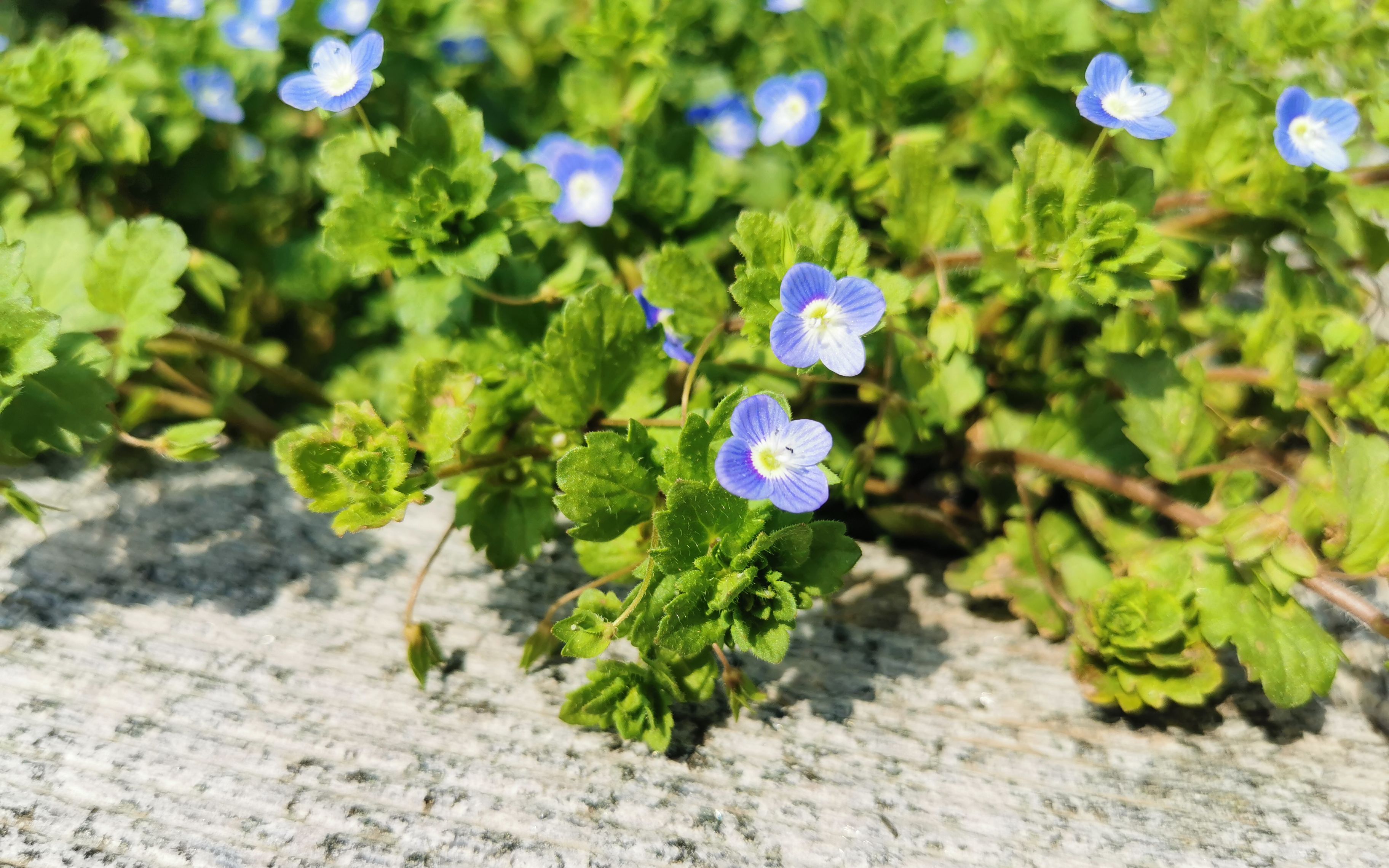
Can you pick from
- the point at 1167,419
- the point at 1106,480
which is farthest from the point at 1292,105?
the point at 1106,480

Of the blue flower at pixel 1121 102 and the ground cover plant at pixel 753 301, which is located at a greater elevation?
the blue flower at pixel 1121 102

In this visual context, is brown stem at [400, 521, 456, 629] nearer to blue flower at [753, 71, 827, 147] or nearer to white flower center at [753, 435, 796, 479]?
white flower center at [753, 435, 796, 479]

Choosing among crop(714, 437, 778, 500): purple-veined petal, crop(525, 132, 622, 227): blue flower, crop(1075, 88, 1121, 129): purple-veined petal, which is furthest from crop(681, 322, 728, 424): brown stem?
crop(1075, 88, 1121, 129): purple-veined petal

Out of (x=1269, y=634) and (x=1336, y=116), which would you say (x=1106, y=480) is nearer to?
(x=1269, y=634)

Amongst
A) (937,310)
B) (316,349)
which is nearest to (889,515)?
(937,310)

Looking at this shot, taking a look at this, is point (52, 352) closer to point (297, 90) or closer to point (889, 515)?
point (297, 90)

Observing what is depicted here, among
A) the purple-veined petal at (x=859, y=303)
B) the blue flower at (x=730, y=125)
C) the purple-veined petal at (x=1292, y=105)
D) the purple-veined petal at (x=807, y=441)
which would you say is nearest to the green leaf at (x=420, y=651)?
the purple-veined petal at (x=807, y=441)

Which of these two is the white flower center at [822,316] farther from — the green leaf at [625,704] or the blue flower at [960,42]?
the blue flower at [960,42]
